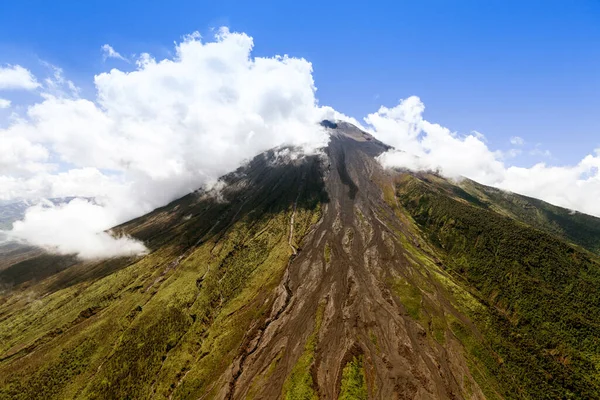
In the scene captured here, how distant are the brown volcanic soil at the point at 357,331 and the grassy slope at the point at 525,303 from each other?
8.64 m

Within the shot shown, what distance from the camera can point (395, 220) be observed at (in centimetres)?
17112

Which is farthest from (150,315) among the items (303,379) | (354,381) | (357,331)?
(354,381)

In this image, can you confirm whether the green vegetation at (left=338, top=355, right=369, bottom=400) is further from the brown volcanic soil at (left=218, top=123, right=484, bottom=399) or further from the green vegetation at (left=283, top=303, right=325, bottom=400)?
the green vegetation at (left=283, top=303, right=325, bottom=400)

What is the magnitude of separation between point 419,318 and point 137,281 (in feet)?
437

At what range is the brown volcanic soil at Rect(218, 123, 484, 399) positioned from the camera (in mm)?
72562

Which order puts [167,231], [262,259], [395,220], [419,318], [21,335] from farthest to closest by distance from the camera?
[167,231], [395,220], [262,259], [21,335], [419,318]

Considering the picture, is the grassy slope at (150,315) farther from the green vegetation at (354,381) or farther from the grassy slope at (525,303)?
the grassy slope at (525,303)

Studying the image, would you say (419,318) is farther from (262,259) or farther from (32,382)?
(32,382)

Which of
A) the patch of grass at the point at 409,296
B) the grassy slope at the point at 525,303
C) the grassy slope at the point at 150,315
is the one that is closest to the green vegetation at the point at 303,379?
the grassy slope at the point at 150,315

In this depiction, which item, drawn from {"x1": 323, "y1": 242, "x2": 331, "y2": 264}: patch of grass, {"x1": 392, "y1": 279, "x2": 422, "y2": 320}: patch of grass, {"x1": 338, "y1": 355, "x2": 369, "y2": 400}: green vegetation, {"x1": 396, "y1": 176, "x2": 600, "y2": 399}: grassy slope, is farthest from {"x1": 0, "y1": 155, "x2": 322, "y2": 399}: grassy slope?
{"x1": 396, "y1": 176, "x2": 600, "y2": 399}: grassy slope

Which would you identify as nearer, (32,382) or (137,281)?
(32,382)

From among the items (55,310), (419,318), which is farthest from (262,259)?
(55,310)

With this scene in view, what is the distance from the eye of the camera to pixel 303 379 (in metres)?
73.4

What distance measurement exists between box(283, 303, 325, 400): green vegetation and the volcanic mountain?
33 cm
